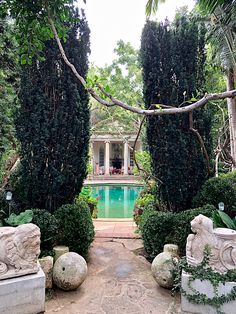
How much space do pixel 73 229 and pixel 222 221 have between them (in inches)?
99.0

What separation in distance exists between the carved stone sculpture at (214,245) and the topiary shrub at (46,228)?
2257 mm

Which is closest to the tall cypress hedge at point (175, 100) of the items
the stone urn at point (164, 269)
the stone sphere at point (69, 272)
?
the stone urn at point (164, 269)

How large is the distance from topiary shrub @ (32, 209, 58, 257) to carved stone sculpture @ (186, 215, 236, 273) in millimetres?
2257

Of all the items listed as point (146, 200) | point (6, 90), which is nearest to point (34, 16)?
point (6, 90)

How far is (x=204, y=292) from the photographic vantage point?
2908 mm

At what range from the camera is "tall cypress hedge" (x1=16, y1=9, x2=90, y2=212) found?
452 centimetres

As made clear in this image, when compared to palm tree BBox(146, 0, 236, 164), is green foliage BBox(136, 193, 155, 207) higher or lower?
lower

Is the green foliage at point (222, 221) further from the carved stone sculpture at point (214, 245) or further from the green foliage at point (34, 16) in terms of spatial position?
the green foliage at point (34, 16)

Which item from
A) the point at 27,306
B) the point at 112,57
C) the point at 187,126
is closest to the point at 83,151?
the point at 187,126

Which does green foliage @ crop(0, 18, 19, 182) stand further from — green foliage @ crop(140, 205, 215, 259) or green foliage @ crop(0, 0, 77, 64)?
green foliage @ crop(140, 205, 215, 259)

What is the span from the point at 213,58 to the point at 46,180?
7171 millimetres

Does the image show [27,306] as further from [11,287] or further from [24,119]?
[24,119]

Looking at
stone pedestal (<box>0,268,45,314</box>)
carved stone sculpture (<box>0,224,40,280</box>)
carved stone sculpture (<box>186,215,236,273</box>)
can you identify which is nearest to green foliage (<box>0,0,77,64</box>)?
carved stone sculpture (<box>0,224,40,280</box>)

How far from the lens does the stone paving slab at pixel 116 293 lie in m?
3.11
